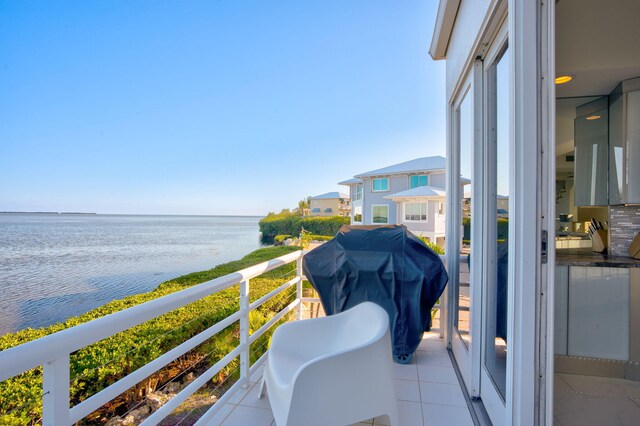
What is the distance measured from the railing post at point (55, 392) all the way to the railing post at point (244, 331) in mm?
1197

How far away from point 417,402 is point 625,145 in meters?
2.43

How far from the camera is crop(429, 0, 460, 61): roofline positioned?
240cm

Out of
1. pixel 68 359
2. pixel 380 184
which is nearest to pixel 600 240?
pixel 68 359

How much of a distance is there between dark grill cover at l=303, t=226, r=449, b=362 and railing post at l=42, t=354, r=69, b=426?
5.97ft

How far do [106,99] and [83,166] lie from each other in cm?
626

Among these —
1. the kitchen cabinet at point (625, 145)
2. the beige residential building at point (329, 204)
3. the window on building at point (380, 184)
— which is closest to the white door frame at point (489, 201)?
the kitchen cabinet at point (625, 145)

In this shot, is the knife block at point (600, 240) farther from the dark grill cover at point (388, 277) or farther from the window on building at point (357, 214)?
the window on building at point (357, 214)

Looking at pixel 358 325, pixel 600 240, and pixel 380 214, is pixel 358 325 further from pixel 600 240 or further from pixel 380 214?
pixel 380 214

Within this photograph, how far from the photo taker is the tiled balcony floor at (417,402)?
1.84m

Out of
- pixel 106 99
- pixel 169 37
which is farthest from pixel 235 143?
pixel 169 37

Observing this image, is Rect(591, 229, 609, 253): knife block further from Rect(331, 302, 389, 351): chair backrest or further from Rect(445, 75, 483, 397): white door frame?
Rect(331, 302, 389, 351): chair backrest

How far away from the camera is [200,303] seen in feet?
14.2

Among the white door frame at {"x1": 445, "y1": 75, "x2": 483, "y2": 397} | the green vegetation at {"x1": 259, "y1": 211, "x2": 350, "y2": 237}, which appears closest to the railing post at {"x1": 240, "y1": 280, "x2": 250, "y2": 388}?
the white door frame at {"x1": 445, "y1": 75, "x2": 483, "y2": 397}

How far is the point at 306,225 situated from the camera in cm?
2458
